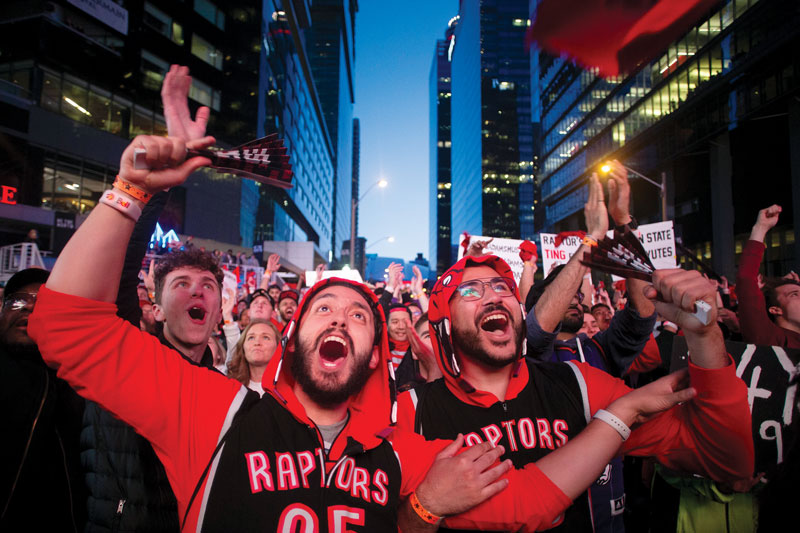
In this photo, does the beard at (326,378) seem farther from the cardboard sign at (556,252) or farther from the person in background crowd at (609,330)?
the cardboard sign at (556,252)

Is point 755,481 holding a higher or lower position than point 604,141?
lower

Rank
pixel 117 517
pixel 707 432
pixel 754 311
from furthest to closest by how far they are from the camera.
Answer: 1. pixel 754 311
2. pixel 117 517
3. pixel 707 432

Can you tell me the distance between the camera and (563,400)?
2465mm

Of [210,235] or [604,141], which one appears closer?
[210,235]

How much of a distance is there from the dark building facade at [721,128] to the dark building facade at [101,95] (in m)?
25.8

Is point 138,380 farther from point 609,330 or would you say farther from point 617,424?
point 609,330

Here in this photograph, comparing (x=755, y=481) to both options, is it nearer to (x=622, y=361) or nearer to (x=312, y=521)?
(x=622, y=361)

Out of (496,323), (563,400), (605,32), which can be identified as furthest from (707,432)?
(605,32)

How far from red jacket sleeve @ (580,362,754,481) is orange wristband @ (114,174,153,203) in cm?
240

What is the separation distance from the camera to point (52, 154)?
81.1ft

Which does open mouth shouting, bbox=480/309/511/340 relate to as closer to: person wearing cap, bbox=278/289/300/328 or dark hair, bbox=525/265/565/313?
dark hair, bbox=525/265/565/313

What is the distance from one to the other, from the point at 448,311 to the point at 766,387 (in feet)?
6.23

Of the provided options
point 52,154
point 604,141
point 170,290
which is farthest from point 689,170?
point 52,154

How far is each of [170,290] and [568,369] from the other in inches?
108
